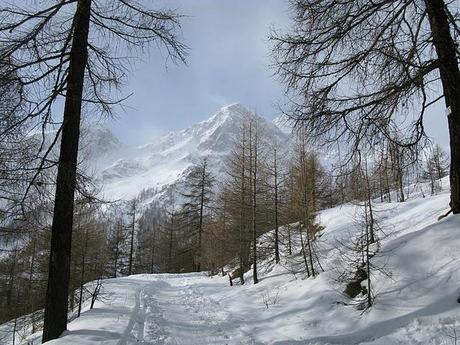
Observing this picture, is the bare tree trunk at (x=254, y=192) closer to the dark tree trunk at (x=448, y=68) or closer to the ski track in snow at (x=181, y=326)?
the ski track in snow at (x=181, y=326)

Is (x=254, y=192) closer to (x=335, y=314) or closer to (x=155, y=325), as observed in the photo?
(x=155, y=325)

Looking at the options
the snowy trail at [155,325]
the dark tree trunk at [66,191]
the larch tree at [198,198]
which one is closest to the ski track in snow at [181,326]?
the snowy trail at [155,325]

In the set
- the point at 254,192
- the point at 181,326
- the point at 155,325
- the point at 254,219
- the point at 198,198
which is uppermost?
the point at 198,198

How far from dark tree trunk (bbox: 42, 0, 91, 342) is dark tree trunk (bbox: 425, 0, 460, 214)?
6255 mm

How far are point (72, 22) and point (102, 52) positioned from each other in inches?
28.7

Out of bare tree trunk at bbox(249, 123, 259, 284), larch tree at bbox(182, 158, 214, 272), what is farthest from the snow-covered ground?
larch tree at bbox(182, 158, 214, 272)

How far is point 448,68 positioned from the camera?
6758 mm

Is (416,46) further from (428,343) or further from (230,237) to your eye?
(230,237)

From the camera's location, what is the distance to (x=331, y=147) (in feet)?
24.2

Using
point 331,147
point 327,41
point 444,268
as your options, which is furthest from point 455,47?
point 444,268

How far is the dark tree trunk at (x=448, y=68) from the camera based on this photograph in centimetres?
673

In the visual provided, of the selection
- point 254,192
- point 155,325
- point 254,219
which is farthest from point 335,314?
point 254,192

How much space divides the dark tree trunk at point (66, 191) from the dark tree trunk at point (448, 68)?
20.5 feet

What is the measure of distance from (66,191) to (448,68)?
6.99m
